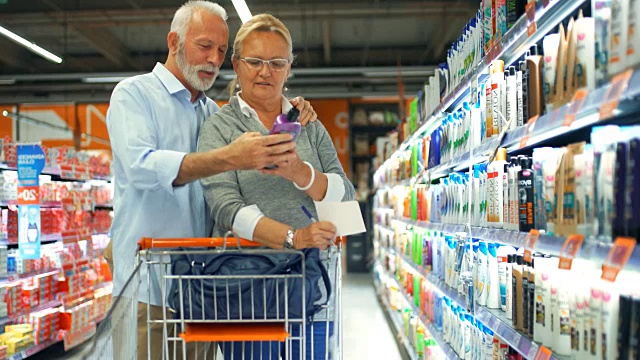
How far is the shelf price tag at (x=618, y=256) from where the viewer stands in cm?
164

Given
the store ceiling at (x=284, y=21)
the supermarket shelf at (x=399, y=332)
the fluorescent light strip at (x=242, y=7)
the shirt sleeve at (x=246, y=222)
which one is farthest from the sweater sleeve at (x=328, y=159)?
the store ceiling at (x=284, y=21)

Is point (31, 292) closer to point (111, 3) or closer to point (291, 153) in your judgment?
point (291, 153)

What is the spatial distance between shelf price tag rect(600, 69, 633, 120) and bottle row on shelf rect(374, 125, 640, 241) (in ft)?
0.29

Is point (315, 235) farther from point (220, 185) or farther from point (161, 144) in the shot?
point (161, 144)

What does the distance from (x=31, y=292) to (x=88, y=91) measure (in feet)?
43.4

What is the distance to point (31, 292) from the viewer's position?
6.86m

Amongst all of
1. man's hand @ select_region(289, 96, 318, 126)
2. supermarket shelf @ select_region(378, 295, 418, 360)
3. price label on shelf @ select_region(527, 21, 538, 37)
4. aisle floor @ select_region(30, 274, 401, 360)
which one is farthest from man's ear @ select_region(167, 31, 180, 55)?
supermarket shelf @ select_region(378, 295, 418, 360)

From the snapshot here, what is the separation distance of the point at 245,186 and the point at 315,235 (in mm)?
366

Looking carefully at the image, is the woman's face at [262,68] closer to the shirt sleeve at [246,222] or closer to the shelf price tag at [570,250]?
the shirt sleeve at [246,222]

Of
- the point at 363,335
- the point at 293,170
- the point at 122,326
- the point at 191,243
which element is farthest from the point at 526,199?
the point at 363,335

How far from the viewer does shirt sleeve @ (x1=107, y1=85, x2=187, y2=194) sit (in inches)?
88.4

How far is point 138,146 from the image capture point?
237cm

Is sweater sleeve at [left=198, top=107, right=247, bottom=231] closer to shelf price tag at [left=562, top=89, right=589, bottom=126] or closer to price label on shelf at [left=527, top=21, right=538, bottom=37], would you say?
shelf price tag at [left=562, top=89, right=589, bottom=126]

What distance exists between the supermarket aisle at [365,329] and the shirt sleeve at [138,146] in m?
4.91
